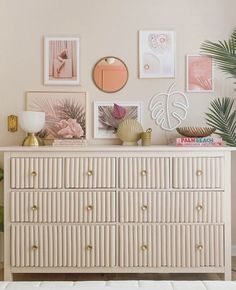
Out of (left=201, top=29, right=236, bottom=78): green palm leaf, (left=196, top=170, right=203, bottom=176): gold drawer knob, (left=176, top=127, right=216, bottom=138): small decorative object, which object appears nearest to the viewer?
(left=196, top=170, right=203, bottom=176): gold drawer knob

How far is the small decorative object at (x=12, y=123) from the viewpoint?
313cm

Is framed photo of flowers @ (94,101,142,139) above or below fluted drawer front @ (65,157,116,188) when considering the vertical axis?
above

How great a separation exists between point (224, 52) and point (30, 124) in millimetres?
1631

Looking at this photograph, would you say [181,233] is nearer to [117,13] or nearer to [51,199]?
[51,199]

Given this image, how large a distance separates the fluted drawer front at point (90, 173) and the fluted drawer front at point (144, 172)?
8cm

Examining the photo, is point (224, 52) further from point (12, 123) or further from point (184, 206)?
point (12, 123)

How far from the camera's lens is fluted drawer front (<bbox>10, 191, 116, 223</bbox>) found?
2.64 m

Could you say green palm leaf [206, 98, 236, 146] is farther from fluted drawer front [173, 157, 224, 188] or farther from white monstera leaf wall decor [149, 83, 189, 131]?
fluted drawer front [173, 157, 224, 188]

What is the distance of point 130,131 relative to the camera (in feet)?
9.50

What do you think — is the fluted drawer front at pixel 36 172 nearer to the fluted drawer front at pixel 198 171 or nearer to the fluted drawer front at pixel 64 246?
the fluted drawer front at pixel 64 246

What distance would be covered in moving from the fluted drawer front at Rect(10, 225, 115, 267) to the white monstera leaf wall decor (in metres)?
1.02

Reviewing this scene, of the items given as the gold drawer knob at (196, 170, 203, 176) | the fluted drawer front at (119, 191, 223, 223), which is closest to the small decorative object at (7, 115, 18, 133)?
the fluted drawer front at (119, 191, 223, 223)

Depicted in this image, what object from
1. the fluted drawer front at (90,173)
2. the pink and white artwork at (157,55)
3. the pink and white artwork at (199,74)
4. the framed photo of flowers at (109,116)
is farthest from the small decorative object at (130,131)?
the pink and white artwork at (199,74)

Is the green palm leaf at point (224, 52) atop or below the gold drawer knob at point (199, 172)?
atop
